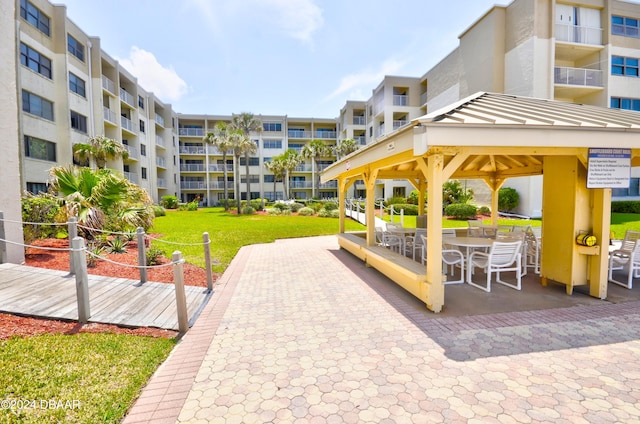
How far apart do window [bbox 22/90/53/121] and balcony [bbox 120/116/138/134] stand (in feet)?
29.6

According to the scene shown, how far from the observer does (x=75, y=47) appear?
22969mm

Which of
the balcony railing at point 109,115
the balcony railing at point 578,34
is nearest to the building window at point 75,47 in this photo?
the balcony railing at point 109,115

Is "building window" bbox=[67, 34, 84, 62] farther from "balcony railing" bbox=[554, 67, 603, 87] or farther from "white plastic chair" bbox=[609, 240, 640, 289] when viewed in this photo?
"balcony railing" bbox=[554, 67, 603, 87]

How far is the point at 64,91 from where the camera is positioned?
2112 centimetres

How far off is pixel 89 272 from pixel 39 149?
18.4 metres

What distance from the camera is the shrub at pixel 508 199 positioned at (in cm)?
2131

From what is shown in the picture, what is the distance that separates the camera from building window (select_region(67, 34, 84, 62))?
872 inches

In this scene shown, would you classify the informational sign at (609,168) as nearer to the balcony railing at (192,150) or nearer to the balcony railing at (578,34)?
the balcony railing at (578,34)

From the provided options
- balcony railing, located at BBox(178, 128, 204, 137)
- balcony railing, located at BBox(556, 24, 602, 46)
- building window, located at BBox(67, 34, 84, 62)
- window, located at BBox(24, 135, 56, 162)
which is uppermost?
building window, located at BBox(67, 34, 84, 62)

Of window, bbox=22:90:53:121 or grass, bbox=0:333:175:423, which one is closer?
grass, bbox=0:333:175:423

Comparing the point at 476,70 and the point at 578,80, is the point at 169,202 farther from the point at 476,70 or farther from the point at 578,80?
the point at 578,80

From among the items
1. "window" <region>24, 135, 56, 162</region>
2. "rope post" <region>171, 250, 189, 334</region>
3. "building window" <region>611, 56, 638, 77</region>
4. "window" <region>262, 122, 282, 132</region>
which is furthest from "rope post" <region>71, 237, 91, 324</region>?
"window" <region>262, 122, 282, 132</region>

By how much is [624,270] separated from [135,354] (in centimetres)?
1055

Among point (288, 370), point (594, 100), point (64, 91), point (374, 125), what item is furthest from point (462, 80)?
point (64, 91)
